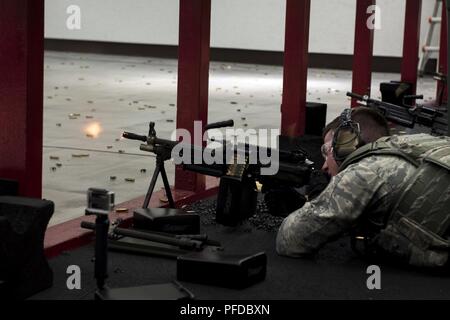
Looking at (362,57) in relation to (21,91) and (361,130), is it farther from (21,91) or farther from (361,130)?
(21,91)

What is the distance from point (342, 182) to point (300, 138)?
3.94 m

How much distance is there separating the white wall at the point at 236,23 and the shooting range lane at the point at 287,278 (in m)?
14.8

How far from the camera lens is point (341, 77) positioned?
17.6 meters

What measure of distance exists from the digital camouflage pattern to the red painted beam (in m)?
3.95

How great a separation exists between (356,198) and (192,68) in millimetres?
2118

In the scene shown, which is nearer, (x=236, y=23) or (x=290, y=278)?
(x=290, y=278)

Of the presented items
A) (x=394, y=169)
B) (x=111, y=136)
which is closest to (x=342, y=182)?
(x=394, y=169)

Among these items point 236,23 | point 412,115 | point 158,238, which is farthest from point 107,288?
point 236,23

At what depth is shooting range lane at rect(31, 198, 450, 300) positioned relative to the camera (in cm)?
390

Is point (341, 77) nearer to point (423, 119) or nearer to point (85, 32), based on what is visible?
point (85, 32)

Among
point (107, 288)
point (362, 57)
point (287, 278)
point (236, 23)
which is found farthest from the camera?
point (236, 23)

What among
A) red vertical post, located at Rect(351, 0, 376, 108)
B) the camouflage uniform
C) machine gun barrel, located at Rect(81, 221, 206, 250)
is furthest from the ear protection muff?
red vertical post, located at Rect(351, 0, 376, 108)

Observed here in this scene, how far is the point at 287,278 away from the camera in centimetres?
415

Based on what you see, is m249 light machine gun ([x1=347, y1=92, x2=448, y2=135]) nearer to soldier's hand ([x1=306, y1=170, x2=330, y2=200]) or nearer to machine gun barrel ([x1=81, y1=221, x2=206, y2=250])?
soldier's hand ([x1=306, y1=170, x2=330, y2=200])
